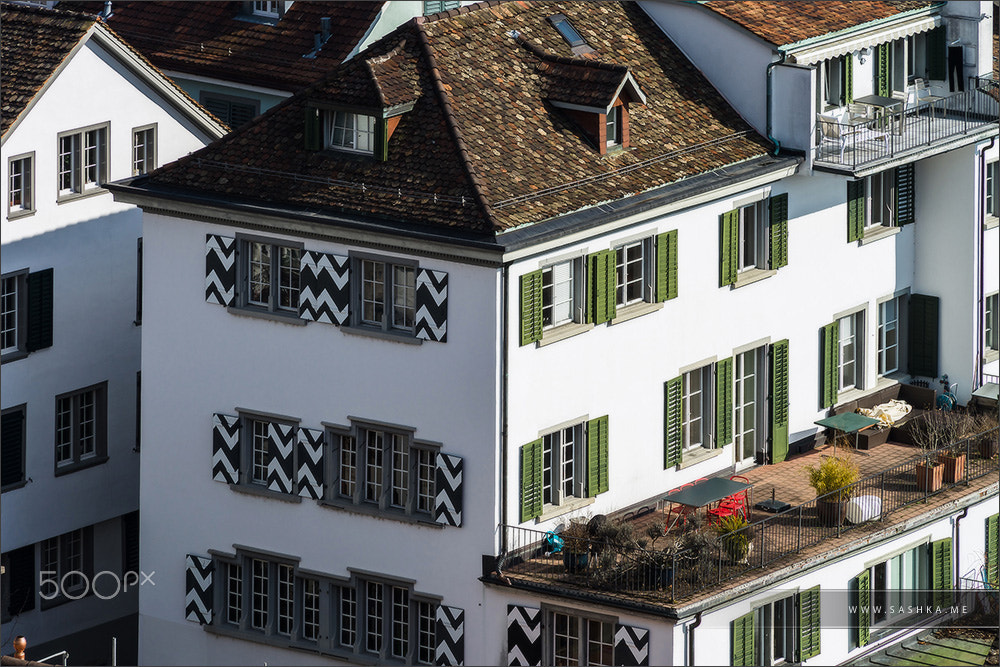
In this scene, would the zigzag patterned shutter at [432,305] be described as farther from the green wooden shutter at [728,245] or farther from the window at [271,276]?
the green wooden shutter at [728,245]

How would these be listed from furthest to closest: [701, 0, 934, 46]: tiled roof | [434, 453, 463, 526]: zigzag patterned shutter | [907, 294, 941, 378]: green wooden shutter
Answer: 1. [907, 294, 941, 378]: green wooden shutter
2. [701, 0, 934, 46]: tiled roof
3. [434, 453, 463, 526]: zigzag patterned shutter

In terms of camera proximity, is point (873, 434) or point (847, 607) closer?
point (847, 607)

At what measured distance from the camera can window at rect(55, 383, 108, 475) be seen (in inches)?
2377

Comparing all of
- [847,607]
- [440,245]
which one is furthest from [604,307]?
[847,607]

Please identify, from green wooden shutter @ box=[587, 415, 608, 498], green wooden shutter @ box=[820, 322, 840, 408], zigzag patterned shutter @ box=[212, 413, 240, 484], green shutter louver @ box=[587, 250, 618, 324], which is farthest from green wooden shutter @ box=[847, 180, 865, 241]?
zigzag patterned shutter @ box=[212, 413, 240, 484]

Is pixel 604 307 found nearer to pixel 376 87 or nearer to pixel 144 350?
pixel 376 87

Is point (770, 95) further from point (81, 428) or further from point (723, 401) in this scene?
point (81, 428)

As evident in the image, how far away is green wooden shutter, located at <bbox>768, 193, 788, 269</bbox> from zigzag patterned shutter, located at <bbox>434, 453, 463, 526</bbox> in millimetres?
9368

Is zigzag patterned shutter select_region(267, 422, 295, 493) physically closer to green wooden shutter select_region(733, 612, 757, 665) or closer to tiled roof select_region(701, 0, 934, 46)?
green wooden shutter select_region(733, 612, 757, 665)

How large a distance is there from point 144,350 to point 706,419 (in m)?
11.3

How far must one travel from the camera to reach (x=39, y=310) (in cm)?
5928

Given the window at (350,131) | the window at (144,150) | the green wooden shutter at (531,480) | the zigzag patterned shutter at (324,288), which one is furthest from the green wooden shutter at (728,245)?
the window at (144,150)

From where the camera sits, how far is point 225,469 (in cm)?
5569

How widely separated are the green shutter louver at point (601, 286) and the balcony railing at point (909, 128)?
21.6 feet
